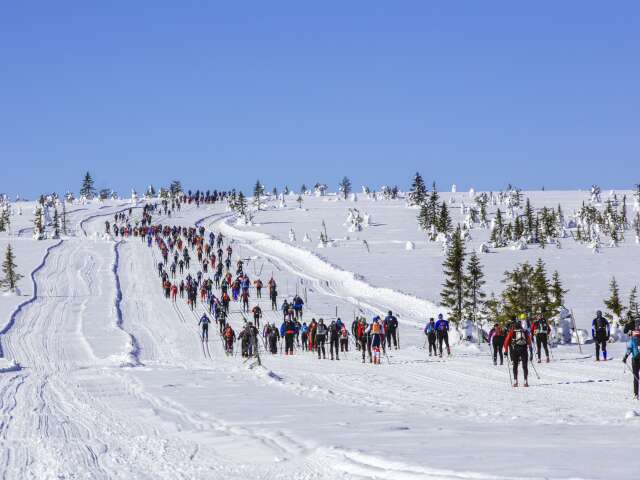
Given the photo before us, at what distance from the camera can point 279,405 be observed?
1484cm

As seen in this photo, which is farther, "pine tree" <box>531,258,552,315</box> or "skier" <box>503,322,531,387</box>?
"pine tree" <box>531,258,552,315</box>

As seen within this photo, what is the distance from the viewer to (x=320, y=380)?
19.7 metres

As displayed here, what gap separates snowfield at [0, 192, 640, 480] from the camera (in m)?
9.48

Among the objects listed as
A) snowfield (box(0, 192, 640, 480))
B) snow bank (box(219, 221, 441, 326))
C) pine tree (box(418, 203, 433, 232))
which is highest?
pine tree (box(418, 203, 433, 232))

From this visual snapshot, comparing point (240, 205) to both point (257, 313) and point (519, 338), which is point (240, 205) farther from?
point (519, 338)

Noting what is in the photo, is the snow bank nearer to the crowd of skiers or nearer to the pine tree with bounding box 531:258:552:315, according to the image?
the pine tree with bounding box 531:258:552:315

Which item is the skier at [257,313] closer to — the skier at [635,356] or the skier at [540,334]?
the skier at [540,334]

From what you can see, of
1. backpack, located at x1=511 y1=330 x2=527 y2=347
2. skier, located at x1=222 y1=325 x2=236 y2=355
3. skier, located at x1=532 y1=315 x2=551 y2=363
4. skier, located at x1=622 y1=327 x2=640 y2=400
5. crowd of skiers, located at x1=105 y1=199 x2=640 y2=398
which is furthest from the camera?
skier, located at x1=222 y1=325 x2=236 y2=355

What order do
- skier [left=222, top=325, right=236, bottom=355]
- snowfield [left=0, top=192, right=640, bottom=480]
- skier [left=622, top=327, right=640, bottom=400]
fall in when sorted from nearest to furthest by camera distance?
snowfield [left=0, top=192, right=640, bottom=480] < skier [left=622, top=327, right=640, bottom=400] < skier [left=222, top=325, right=236, bottom=355]

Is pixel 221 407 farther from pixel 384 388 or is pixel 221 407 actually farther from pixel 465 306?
pixel 465 306

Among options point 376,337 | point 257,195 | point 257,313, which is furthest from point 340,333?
point 257,195

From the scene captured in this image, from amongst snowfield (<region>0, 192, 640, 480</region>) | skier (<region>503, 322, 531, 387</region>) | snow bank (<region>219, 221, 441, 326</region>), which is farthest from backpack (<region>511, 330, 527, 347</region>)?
snow bank (<region>219, 221, 441, 326</region>)

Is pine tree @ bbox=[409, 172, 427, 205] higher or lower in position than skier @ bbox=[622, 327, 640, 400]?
higher

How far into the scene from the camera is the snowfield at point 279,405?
31.1 feet
